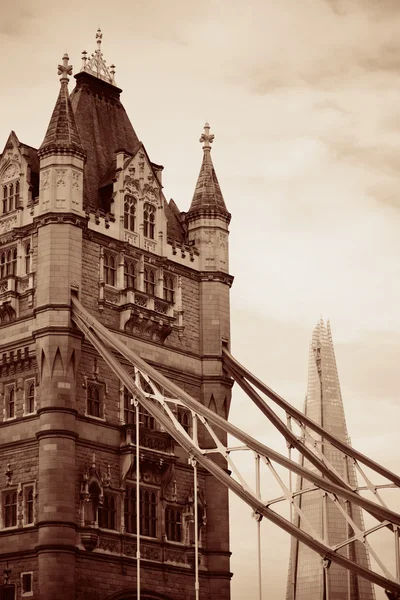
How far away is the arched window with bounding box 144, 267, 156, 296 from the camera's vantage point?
66.8 metres

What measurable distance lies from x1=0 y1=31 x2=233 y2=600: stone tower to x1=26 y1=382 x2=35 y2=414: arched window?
5 cm

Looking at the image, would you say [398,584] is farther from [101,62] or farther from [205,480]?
[101,62]

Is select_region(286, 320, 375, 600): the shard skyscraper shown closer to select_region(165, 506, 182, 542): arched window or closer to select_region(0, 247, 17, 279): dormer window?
select_region(165, 506, 182, 542): arched window

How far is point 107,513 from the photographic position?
201 feet

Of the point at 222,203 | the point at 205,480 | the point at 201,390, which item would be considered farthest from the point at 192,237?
the point at 205,480

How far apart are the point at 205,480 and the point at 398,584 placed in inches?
692

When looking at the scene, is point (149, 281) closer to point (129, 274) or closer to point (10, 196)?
point (129, 274)

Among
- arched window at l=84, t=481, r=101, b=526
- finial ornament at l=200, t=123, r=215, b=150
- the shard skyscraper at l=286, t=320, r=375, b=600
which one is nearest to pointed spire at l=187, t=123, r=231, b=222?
finial ornament at l=200, t=123, r=215, b=150

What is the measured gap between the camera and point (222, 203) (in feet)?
234

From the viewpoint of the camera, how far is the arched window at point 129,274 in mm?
65875

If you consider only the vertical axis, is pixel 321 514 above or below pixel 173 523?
above

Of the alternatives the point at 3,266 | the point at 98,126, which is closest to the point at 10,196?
the point at 3,266

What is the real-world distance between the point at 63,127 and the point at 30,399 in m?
12.9

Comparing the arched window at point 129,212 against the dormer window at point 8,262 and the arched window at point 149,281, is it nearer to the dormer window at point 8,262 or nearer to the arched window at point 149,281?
the arched window at point 149,281
